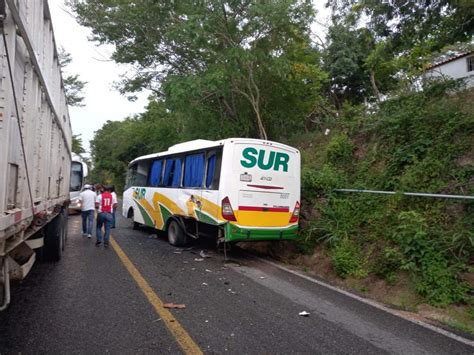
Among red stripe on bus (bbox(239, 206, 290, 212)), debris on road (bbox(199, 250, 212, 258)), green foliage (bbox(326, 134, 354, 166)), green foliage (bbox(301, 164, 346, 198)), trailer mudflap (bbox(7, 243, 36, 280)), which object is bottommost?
debris on road (bbox(199, 250, 212, 258))

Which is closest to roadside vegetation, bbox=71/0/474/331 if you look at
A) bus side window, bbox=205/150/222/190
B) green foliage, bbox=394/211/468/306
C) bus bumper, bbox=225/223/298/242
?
green foliage, bbox=394/211/468/306

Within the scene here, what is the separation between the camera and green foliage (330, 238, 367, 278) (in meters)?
7.11

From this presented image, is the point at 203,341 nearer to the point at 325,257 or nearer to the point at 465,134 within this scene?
the point at 325,257

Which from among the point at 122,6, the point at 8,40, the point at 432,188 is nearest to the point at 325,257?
the point at 432,188

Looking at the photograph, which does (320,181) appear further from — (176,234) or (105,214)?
(105,214)

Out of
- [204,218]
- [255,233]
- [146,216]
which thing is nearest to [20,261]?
[255,233]

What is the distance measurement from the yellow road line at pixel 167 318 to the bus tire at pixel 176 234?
2.59m

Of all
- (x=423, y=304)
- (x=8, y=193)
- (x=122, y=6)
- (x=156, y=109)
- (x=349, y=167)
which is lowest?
(x=423, y=304)

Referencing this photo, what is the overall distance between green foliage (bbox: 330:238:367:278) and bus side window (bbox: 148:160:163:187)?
573cm

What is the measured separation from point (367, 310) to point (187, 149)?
19.8ft

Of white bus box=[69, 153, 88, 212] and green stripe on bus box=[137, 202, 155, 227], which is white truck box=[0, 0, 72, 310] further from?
white bus box=[69, 153, 88, 212]

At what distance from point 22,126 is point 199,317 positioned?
2893mm

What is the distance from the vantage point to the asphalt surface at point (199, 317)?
3912 mm

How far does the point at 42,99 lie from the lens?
16.1 feet
